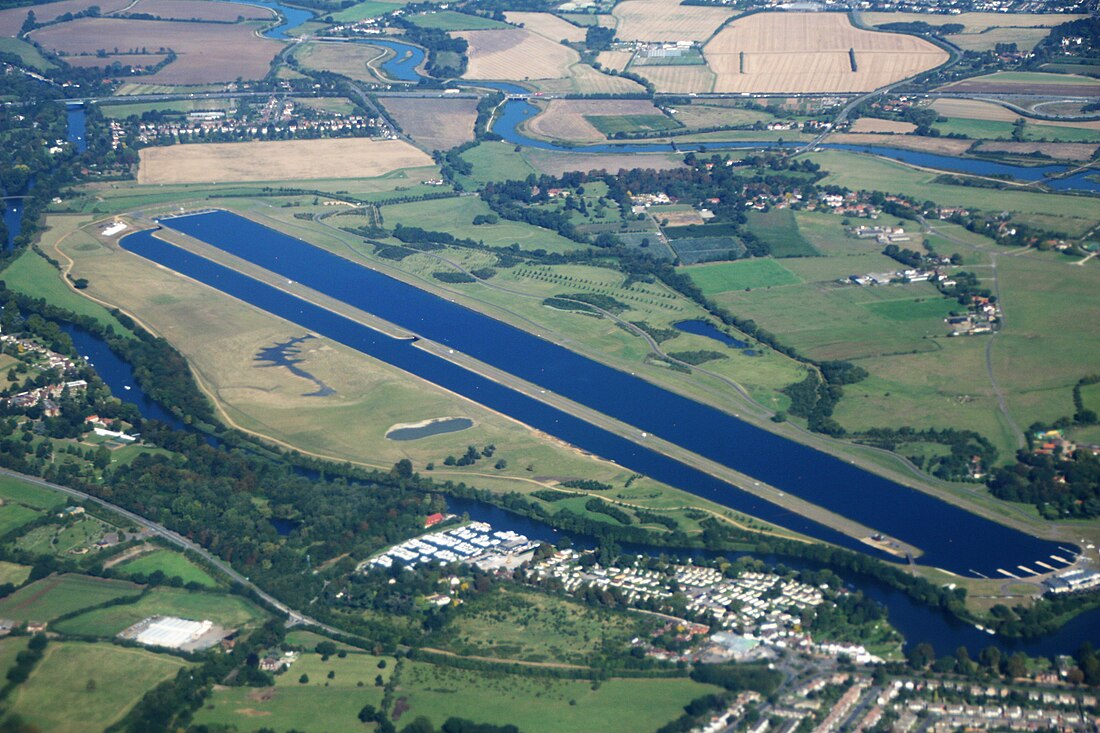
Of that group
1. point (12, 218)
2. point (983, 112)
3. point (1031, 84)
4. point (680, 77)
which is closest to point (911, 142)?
point (983, 112)

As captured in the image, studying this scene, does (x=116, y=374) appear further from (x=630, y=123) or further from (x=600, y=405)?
(x=630, y=123)

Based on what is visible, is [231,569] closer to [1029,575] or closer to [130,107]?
[1029,575]

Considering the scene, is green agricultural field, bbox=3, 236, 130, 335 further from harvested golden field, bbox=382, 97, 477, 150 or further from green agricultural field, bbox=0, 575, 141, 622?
harvested golden field, bbox=382, 97, 477, 150

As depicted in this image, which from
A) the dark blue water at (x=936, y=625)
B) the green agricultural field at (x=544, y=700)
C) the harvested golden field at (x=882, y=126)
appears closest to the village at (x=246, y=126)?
the harvested golden field at (x=882, y=126)

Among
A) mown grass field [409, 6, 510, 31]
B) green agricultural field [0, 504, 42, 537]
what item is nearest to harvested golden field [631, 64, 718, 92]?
mown grass field [409, 6, 510, 31]

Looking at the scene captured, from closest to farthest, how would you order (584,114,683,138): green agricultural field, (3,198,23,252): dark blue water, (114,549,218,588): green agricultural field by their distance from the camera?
(114,549,218,588): green agricultural field → (3,198,23,252): dark blue water → (584,114,683,138): green agricultural field

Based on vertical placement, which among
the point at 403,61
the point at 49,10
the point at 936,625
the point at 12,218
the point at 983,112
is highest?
the point at 49,10
